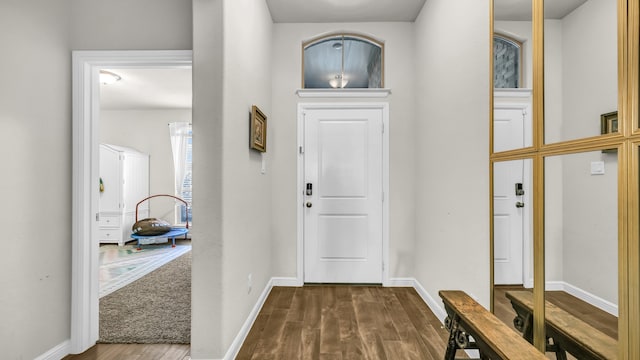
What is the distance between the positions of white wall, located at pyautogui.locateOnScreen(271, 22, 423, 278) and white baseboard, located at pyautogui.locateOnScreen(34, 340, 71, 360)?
1.78 m

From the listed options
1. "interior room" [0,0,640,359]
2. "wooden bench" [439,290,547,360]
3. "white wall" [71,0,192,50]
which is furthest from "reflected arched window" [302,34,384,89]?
"wooden bench" [439,290,547,360]

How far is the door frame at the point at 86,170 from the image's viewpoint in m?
2.00

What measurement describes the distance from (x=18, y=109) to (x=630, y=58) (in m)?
2.69

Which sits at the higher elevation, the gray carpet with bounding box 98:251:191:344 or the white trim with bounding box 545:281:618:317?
the white trim with bounding box 545:281:618:317

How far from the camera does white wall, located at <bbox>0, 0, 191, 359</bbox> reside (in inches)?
63.6

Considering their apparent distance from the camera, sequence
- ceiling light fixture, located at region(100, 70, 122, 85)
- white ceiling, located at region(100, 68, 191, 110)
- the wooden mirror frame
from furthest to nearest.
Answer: white ceiling, located at region(100, 68, 191, 110) → ceiling light fixture, located at region(100, 70, 122, 85) → the wooden mirror frame

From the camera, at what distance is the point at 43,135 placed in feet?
5.92

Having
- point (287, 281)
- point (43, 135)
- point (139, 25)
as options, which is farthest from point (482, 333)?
point (139, 25)

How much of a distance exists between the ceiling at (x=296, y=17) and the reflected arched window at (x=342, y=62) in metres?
0.23

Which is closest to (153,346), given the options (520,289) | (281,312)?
(281,312)

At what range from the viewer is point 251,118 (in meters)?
2.36

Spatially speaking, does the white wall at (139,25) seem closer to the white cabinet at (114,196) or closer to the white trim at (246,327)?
the white trim at (246,327)

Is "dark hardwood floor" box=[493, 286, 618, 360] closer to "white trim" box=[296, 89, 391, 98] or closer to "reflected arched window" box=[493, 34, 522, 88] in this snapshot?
"reflected arched window" box=[493, 34, 522, 88]

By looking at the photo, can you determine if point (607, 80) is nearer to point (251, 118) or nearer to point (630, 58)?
point (630, 58)
